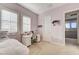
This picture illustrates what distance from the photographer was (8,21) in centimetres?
157

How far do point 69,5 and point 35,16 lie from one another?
61cm

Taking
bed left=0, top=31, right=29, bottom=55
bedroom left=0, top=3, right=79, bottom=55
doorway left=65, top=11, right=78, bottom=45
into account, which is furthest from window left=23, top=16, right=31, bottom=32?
doorway left=65, top=11, right=78, bottom=45

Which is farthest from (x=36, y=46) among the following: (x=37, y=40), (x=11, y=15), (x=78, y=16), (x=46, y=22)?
(x=78, y=16)

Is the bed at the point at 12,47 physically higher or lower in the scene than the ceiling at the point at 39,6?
lower

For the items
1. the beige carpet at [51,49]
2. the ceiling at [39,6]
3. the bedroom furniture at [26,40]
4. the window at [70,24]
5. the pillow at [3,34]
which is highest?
the ceiling at [39,6]

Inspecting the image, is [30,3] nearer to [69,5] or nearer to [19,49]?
[69,5]

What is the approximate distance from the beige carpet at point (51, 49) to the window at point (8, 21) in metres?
0.46

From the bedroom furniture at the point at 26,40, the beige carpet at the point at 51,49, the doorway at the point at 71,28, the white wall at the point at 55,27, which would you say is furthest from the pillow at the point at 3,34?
the doorway at the point at 71,28

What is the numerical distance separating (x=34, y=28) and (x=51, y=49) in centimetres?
47

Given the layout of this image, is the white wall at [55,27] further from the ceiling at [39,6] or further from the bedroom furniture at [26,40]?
the bedroom furniture at [26,40]

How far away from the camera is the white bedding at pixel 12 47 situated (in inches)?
58.1

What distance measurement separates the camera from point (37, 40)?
1671 mm

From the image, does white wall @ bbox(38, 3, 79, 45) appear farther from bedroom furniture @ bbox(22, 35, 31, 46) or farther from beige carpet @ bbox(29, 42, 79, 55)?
bedroom furniture @ bbox(22, 35, 31, 46)

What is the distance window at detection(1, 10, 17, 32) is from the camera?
59.4 inches
